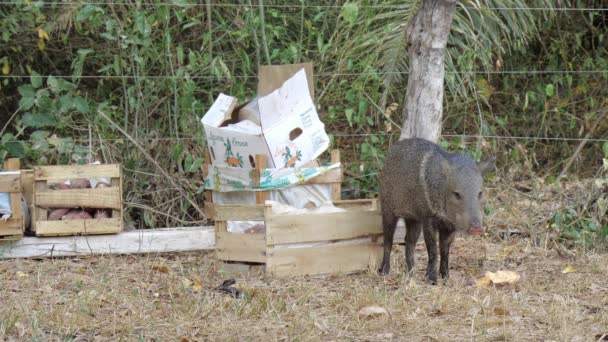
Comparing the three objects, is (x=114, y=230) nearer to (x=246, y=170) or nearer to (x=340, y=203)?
(x=246, y=170)

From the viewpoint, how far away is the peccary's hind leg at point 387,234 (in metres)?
4.66

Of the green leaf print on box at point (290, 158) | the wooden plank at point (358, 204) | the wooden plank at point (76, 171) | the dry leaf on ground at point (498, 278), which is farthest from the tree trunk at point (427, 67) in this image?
the wooden plank at point (76, 171)

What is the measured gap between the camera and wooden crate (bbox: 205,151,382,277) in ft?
14.7

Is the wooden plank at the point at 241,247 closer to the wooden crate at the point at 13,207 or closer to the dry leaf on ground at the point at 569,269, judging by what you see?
the wooden crate at the point at 13,207

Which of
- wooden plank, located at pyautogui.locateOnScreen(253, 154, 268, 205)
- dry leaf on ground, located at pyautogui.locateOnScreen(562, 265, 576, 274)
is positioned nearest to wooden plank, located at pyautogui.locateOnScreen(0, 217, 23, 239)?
wooden plank, located at pyautogui.locateOnScreen(253, 154, 268, 205)

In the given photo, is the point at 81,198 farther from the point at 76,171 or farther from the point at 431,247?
the point at 431,247

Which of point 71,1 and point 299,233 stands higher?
point 71,1

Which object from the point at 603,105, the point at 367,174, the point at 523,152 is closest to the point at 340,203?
the point at 367,174

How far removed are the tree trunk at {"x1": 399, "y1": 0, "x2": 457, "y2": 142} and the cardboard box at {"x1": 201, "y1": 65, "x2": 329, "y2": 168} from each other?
576 millimetres

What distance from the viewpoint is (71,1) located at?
5.96m

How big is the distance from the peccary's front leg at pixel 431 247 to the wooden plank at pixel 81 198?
1652mm

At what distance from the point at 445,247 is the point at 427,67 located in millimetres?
1013

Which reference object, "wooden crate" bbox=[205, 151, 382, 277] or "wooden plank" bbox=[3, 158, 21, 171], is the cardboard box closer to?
"wooden crate" bbox=[205, 151, 382, 277]

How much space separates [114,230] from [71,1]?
1765 mm
